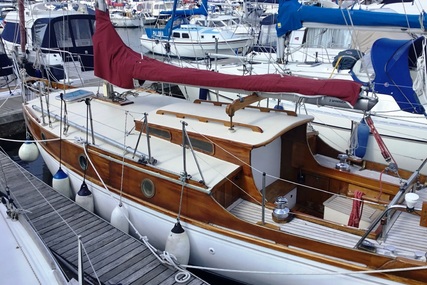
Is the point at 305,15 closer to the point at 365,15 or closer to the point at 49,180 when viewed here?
the point at 365,15

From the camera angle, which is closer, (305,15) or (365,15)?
(365,15)

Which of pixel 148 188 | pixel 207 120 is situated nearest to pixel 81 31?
pixel 207 120

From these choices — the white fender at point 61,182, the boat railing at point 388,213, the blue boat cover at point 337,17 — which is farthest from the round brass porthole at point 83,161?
the blue boat cover at point 337,17

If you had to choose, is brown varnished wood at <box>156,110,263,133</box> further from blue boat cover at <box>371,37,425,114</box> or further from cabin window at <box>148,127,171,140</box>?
blue boat cover at <box>371,37,425,114</box>

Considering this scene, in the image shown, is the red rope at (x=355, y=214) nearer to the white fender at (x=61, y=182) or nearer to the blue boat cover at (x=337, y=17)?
the blue boat cover at (x=337, y=17)

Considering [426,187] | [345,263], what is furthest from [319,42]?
[345,263]

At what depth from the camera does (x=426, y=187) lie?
243 inches

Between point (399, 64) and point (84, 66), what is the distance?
45.1 feet

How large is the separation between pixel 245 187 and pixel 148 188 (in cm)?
153

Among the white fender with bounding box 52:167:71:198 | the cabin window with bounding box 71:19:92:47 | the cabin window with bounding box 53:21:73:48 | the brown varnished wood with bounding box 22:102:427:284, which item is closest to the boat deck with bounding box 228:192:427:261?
the brown varnished wood with bounding box 22:102:427:284

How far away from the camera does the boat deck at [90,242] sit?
554 centimetres

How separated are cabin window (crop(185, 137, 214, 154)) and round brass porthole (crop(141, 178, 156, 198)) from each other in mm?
911

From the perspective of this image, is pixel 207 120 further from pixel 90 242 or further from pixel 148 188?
pixel 90 242

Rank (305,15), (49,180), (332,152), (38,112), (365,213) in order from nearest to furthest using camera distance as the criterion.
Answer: (365,213) → (332,152) → (305,15) → (38,112) → (49,180)
